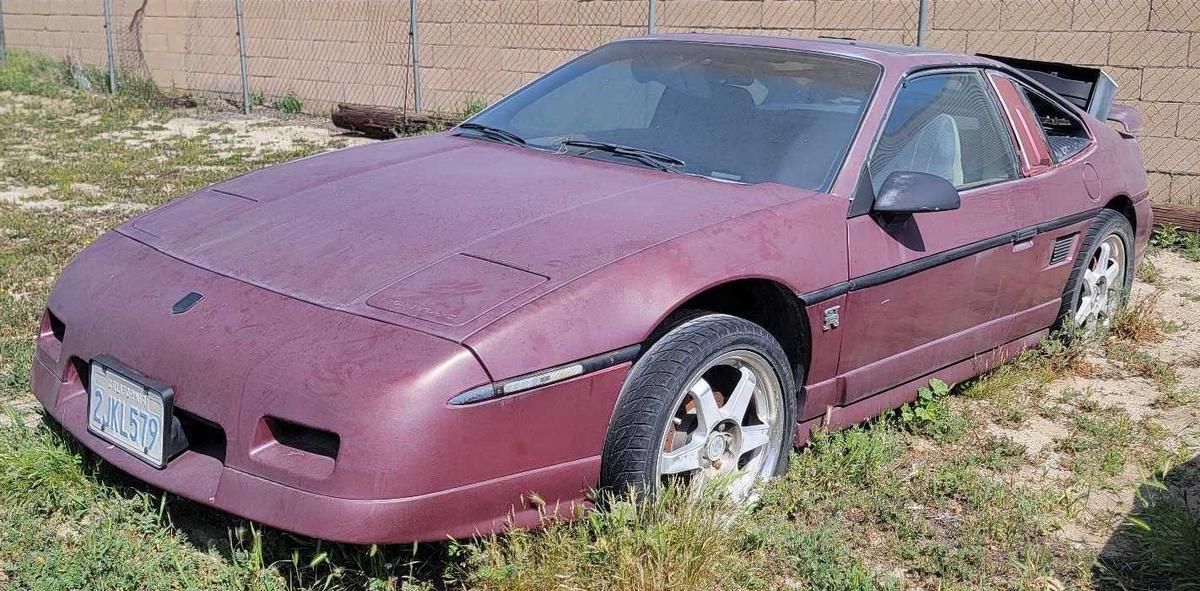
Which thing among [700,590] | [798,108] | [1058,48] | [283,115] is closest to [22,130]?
[283,115]

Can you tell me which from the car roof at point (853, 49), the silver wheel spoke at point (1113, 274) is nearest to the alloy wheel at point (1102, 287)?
the silver wheel spoke at point (1113, 274)

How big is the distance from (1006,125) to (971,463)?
142 cm

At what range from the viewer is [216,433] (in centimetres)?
302

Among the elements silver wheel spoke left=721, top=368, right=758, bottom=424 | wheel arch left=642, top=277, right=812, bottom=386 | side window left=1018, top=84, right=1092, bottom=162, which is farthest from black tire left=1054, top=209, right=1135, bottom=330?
silver wheel spoke left=721, top=368, right=758, bottom=424

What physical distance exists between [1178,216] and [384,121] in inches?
288

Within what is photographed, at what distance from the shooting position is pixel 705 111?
409 cm

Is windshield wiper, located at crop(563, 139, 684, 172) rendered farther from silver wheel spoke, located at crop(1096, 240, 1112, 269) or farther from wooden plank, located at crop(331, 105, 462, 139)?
wooden plank, located at crop(331, 105, 462, 139)

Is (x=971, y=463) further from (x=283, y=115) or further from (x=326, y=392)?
(x=283, y=115)

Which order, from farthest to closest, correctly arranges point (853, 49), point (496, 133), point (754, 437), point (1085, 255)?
point (1085, 255), point (496, 133), point (853, 49), point (754, 437)

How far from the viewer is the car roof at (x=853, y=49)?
4254 millimetres

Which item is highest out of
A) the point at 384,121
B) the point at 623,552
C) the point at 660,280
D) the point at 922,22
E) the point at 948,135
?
the point at 922,22

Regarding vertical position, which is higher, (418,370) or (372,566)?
(418,370)

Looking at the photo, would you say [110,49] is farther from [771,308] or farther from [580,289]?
[580,289]

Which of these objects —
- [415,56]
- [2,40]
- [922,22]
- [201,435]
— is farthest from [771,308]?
[2,40]
